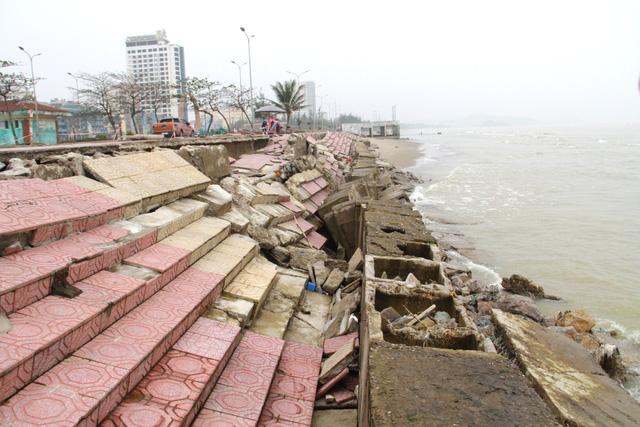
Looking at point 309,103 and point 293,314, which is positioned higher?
point 309,103

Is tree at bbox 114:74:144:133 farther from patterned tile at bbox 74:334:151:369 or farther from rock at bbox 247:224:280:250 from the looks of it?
patterned tile at bbox 74:334:151:369

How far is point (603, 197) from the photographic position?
1953 cm

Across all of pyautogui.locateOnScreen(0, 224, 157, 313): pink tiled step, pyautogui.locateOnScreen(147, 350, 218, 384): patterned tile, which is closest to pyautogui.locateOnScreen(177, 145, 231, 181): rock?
pyautogui.locateOnScreen(0, 224, 157, 313): pink tiled step

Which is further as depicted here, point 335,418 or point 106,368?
point 335,418

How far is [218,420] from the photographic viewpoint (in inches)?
98.0

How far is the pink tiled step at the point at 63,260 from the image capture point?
2.31 meters

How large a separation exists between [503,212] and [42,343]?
16.2 m

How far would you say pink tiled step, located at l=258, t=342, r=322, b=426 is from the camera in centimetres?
285

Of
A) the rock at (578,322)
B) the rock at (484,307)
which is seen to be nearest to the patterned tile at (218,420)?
the rock at (484,307)

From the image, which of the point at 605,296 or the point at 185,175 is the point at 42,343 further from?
the point at 605,296

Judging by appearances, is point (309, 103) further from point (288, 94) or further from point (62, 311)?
point (62, 311)

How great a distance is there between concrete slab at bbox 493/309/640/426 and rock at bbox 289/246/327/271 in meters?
2.25

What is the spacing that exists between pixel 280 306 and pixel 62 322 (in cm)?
220

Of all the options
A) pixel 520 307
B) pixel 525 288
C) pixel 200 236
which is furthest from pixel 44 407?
pixel 525 288
